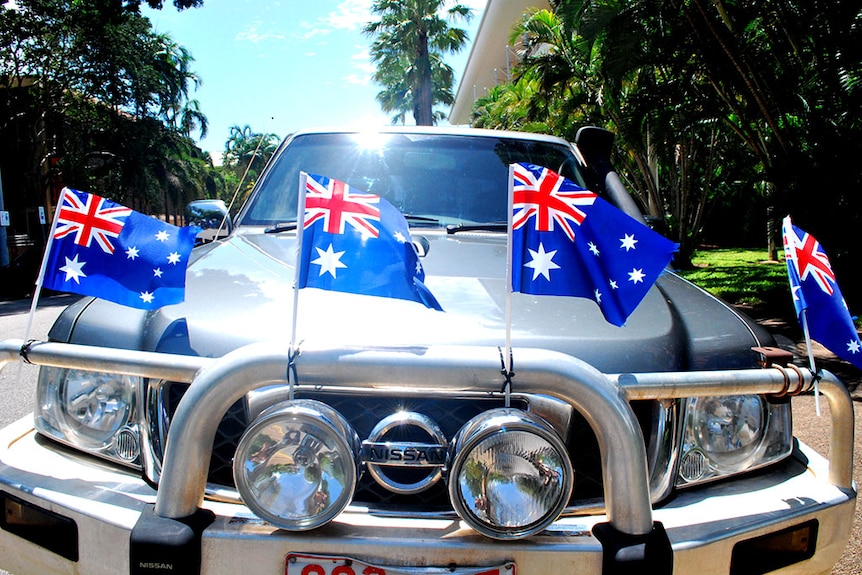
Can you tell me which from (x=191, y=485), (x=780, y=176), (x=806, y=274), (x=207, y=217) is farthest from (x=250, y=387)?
(x=780, y=176)

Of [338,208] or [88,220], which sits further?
[88,220]

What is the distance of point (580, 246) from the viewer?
1.67 metres

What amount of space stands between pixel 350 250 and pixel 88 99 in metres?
24.5

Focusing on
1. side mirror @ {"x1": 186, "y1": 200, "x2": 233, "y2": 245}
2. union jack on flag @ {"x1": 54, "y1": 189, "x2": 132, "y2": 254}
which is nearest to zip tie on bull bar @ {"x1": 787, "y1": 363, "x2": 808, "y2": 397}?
union jack on flag @ {"x1": 54, "y1": 189, "x2": 132, "y2": 254}

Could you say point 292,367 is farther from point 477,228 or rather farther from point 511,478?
point 477,228

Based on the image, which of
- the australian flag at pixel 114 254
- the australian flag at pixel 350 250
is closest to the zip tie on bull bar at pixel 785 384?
the australian flag at pixel 350 250

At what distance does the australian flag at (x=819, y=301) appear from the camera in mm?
1911

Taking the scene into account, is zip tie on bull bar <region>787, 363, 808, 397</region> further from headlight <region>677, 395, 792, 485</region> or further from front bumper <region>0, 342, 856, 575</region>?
headlight <region>677, 395, 792, 485</region>

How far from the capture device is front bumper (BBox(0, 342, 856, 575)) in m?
1.45

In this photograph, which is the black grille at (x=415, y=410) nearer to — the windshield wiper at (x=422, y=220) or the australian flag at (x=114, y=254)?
the australian flag at (x=114, y=254)

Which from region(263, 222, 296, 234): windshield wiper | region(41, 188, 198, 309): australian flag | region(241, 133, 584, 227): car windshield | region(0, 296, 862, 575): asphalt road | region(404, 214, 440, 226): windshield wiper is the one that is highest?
region(241, 133, 584, 227): car windshield

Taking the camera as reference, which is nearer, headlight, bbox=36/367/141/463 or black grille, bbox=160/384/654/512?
black grille, bbox=160/384/654/512

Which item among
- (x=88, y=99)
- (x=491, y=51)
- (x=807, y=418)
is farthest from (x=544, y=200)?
(x=491, y=51)

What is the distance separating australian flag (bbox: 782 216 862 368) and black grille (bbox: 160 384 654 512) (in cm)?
63
